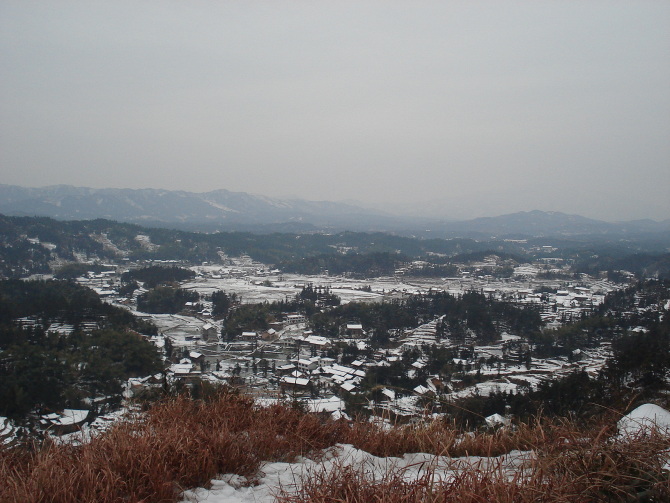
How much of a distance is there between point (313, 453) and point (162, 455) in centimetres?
80

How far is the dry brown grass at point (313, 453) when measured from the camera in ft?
4.79

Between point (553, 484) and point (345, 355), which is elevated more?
point (553, 484)

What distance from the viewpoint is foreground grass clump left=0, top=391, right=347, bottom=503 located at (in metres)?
1.58

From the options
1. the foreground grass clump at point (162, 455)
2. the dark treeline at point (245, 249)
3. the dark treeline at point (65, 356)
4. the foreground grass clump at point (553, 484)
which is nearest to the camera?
the foreground grass clump at point (553, 484)

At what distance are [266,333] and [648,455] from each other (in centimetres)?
2462

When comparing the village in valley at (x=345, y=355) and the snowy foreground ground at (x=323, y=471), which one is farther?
the village in valley at (x=345, y=355)

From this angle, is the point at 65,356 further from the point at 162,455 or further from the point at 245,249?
the point at 245,249

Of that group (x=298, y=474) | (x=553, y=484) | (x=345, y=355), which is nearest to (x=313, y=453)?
(x=298, y=474)

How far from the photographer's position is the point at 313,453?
222cm

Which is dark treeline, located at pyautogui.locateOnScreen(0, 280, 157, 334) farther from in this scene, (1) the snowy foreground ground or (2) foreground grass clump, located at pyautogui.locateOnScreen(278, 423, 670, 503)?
(2) foreground grass clump, located at pyautogui.locateOnScreen(278, 423, 670, 503)

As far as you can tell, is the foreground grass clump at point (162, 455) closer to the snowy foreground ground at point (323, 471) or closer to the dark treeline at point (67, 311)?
the snowy foreground ground at point (323, 471)

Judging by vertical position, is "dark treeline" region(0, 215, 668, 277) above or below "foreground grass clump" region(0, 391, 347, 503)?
below

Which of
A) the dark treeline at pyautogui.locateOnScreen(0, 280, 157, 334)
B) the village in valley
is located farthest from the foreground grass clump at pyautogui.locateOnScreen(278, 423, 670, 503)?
the dark treeline at pyautogui.locateOnScreen(0, 280, 157, 334)

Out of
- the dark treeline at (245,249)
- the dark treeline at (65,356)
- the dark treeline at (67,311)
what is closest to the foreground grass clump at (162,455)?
the dark treeline at (65,356)
